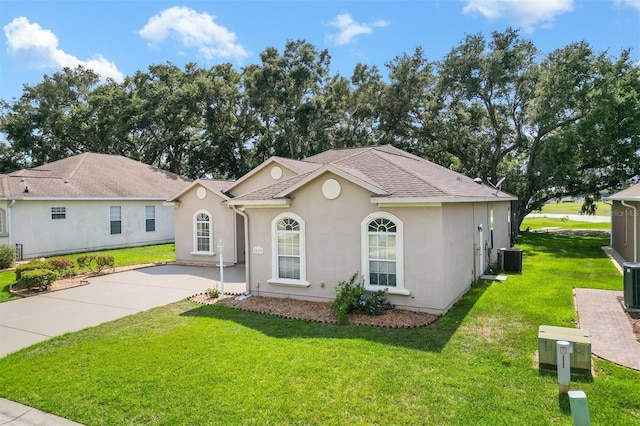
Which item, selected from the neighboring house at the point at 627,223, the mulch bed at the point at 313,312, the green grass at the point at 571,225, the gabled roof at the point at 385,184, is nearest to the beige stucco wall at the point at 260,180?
the gabled roof at the point at 385,184

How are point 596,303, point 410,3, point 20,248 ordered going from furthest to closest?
point 20,248
point 410,3
point 596,303

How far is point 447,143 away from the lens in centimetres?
3253

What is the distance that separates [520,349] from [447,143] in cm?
2767

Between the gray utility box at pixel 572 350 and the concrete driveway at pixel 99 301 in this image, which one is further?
the concrete driveway at pixel 99 301

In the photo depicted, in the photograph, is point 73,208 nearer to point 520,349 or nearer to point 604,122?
point 520,349

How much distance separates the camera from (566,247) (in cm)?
2209

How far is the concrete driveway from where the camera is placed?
8.83 meters

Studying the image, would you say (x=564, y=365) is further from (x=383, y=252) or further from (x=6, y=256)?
(x=6, y=256)

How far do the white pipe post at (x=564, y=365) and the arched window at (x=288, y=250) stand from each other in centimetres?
626

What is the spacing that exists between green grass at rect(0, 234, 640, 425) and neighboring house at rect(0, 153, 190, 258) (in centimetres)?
1138

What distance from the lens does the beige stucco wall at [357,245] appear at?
9023 millimetres

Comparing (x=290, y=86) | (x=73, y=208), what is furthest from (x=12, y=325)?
(x=290, y=86)

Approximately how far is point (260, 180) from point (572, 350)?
13520 millimetres

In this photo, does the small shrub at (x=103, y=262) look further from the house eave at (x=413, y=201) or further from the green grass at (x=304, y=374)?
the house eave at (x=413, y=201)
